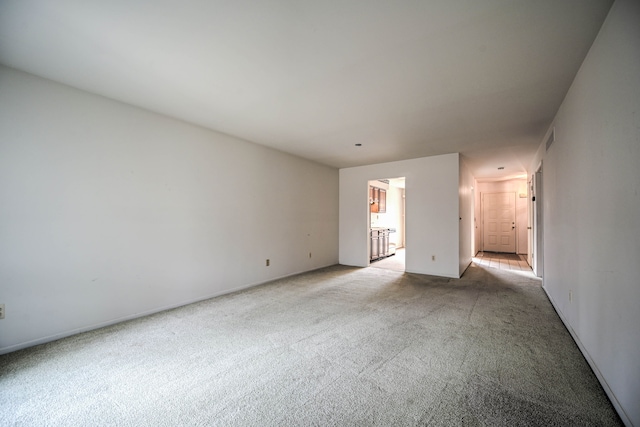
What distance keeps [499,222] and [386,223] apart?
361cm

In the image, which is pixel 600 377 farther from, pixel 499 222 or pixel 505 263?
pixel 499 222

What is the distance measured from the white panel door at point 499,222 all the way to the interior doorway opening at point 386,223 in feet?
8.77

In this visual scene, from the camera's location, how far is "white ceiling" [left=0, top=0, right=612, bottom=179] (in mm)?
1650

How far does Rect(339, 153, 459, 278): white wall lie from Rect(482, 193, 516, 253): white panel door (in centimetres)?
483

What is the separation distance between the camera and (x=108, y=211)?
112 inches

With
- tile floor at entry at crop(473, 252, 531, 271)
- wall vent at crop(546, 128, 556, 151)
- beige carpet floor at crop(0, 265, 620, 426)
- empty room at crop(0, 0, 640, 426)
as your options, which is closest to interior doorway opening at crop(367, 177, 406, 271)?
tile floor at entry at crop(473, 252, 531, 271)

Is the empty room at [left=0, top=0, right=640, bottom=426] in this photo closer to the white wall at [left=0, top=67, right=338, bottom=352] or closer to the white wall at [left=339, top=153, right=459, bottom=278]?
the white wall at [left=0, top=67, right=338, bottom=352]

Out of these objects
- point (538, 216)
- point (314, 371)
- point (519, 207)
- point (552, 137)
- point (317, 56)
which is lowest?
point (314, 371)

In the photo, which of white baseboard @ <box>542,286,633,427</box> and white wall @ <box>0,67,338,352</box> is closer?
white baseboard @ <box>542,286,633,427</box>

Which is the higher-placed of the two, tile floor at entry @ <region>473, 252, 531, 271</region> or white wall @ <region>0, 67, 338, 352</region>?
white wall @ <region>0, 67, 338, 352</region>

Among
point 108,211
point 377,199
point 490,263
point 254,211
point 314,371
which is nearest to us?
point 314,371

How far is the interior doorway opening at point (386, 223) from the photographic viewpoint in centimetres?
670

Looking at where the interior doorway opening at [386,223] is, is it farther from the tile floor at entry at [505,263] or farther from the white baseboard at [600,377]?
the white baseboard at [600,377]

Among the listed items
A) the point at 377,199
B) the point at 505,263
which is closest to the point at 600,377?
the point at 505,263
